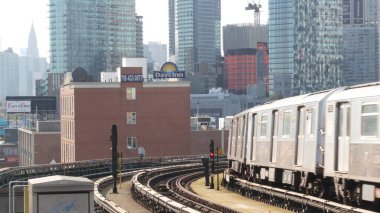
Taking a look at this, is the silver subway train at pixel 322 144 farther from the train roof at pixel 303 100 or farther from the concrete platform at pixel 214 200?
the concrete platform at pixel 214 200

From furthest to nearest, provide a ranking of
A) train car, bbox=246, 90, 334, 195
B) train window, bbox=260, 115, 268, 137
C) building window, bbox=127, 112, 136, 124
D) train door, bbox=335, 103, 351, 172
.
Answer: building window, bbox=127, 112, 136, 124 < train window, bbox=260, 115, 268, 137 < train car, bbox=246, 90, 334, 195 < train door, bbox=335, 103, 351, 172

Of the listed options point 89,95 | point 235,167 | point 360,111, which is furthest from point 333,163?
point 89,95

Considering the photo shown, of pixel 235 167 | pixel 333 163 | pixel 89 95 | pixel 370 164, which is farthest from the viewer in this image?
pixel 89 95

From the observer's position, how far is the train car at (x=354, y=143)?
23.4 m

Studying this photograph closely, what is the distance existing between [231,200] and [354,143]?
579 inches

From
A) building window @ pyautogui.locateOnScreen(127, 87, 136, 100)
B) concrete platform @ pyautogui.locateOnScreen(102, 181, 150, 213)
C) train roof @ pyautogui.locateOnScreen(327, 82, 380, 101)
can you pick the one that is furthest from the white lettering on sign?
train roof @ pyautogui.locateOnScreen(327, 82, 380, 101)

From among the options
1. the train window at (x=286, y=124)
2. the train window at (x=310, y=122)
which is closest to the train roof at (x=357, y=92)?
the train window at (x=310, y=122)

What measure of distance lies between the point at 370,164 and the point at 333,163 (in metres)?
2.90

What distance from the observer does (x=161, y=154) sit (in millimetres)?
109188

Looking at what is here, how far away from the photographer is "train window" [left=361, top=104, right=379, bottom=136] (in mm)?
23359

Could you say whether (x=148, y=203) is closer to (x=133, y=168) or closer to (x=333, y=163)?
(x=333, y=163)

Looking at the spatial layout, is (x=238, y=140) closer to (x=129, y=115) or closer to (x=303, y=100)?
(x=303, y=100)

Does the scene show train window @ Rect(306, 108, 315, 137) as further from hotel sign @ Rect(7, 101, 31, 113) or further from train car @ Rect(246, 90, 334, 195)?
hotel sign @ Rect(7, 101, 31, 113)

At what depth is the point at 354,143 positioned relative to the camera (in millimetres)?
24547
